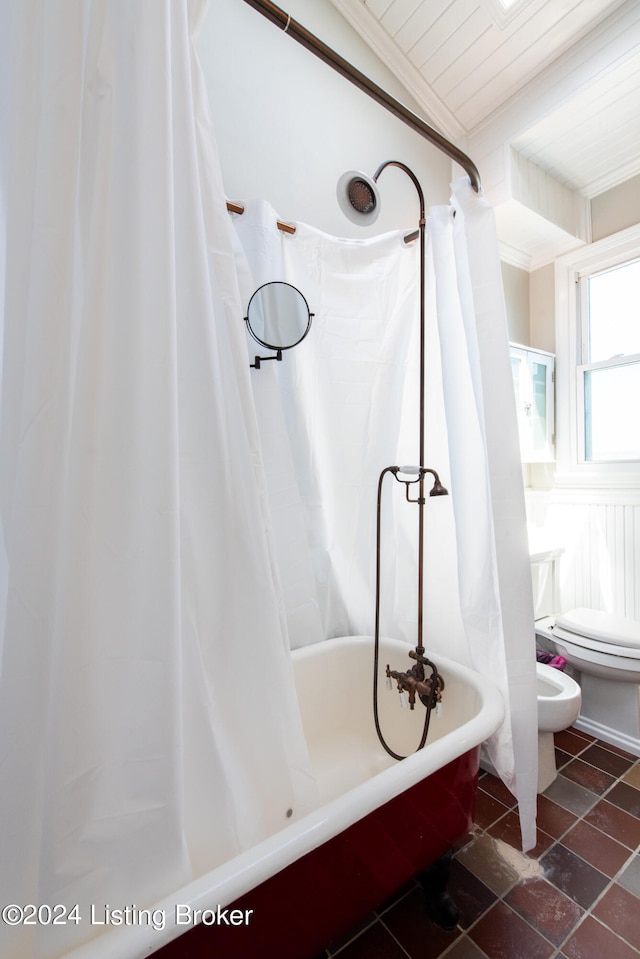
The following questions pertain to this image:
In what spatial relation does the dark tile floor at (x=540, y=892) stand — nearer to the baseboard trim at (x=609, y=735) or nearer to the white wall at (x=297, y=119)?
the baseboard trim at (x=609, y=735)

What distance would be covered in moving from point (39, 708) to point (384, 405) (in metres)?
1.33

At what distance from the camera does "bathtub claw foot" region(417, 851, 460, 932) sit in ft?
3.56

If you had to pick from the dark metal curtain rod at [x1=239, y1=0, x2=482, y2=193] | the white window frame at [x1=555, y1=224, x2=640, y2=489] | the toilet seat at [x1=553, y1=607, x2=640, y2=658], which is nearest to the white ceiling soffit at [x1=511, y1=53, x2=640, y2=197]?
the white window frame at [x1=555, y1=224, x2=640, y2=489]

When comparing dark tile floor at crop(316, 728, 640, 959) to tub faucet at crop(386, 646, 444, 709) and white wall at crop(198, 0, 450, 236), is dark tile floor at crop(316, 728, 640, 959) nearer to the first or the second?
tub faucet at crop(386, 646, 444, 709)

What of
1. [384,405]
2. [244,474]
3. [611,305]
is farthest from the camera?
[611,305]

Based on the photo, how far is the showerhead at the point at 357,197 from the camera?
140 cm

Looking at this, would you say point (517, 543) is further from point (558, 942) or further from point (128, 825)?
point (128, 825)

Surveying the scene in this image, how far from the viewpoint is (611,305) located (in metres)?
2.32

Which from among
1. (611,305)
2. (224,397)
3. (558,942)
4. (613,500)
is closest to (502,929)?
(558,942)

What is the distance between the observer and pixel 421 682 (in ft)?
4.20

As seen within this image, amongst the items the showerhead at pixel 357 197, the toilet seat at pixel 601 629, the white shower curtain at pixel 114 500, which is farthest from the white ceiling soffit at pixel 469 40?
the toilet seat at pixel 601 629

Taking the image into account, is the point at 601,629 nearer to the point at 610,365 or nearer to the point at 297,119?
the point at 610,365

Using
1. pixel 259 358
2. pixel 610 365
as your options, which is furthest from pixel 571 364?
pixel 259 358

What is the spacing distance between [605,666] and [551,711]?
419 millimetres
